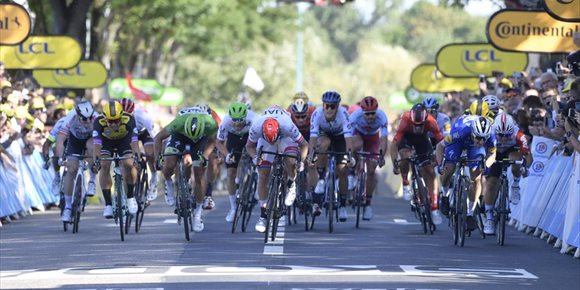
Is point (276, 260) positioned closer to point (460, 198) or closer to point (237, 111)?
point (460, 198)

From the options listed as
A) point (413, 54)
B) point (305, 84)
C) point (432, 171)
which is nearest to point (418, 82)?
point (432, 171)

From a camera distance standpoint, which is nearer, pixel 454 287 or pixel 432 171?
pixel 454 287

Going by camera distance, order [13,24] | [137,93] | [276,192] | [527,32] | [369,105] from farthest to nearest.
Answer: [137,93], [13,24], [527,32], [369,105], [276,192]

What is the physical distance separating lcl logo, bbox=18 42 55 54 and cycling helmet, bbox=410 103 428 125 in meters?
12.4

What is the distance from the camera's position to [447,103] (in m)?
32.3

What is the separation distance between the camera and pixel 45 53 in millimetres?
31219

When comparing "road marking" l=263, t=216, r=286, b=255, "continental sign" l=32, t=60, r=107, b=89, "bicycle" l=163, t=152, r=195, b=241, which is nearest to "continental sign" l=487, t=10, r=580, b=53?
"road marking" l=263, t=216, r=286, b=255

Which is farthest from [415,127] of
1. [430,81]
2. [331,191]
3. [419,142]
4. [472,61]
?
[430,81]

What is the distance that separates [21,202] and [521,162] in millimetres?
8938

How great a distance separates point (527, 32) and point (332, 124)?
334 centimetres

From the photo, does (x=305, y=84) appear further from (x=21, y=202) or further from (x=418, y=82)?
(x=21, y=202)

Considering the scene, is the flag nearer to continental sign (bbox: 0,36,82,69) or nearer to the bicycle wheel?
continental sign (bbox: 0,36,82,69)

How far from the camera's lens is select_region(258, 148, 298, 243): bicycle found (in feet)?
60.9

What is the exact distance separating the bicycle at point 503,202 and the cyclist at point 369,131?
2.39 meters
